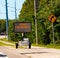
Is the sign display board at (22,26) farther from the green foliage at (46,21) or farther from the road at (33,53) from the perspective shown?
the road at (33,53)

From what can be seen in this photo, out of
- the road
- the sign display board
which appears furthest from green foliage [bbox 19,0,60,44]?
the road

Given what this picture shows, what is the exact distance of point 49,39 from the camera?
4162 cm

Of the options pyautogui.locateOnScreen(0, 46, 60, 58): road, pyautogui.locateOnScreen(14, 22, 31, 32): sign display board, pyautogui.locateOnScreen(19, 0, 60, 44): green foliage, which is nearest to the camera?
pyautogui.locateOnScreen(0, 46, 60, 58): road

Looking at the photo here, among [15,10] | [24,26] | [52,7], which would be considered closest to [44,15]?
[52,7]

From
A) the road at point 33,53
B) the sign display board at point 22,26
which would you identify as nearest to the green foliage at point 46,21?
the sign display board at point 22,26

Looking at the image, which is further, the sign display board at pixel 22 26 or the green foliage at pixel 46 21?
the green foliage at pixel 46 21

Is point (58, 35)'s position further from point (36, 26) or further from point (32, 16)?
point (32, 16)

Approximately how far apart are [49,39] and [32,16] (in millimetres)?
5633

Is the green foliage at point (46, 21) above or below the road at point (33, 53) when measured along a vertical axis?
above

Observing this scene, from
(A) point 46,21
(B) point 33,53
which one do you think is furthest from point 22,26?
(B) point 33,53

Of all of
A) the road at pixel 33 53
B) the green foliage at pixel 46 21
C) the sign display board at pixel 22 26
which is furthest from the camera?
the green foliage at pixel 46 21

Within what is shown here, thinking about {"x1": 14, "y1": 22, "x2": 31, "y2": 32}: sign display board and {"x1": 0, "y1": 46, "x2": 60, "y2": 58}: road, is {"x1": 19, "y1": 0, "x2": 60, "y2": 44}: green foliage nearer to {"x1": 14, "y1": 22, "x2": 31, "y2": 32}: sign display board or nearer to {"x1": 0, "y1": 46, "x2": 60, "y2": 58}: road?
{"x1": 14, "y1": 22, "x2": 31, "y2": 32}: sign display board

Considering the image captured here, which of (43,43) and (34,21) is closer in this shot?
(43,43)

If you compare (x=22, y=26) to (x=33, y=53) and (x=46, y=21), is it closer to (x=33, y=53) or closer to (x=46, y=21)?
(x=46, y=21)
